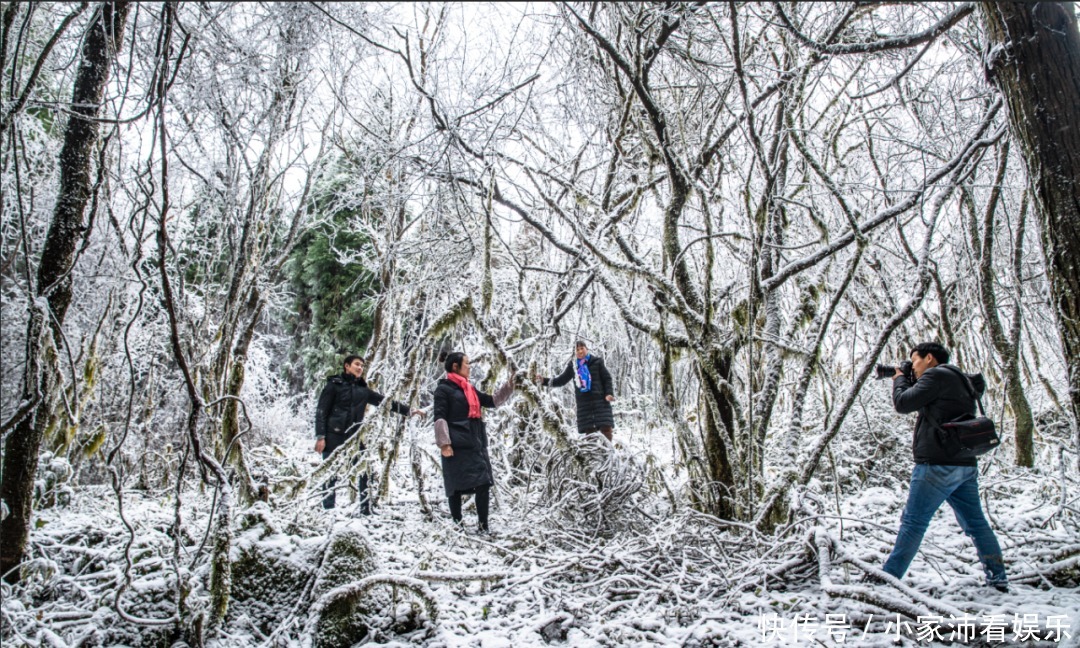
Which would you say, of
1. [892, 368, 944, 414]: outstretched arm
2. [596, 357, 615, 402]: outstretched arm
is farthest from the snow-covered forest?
[892, 368, 944, 414]: outstretched arm

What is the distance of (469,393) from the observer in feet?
15.0

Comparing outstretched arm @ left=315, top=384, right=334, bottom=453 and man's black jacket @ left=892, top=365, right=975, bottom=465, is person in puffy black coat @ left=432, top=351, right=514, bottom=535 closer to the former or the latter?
outstretched arm @ left=315, top=384, right=334, bottom=453

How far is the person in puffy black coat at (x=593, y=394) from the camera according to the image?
548cm

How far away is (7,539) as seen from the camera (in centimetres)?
315

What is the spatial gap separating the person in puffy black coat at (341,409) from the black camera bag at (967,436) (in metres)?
4.31

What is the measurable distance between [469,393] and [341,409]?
156 cm

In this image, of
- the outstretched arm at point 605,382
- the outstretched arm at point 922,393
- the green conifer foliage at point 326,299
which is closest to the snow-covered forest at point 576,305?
the outstretched arm at point 605,382

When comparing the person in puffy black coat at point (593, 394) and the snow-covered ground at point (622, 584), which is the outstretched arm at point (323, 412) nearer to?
the snow-covered ground at point (622, 584)

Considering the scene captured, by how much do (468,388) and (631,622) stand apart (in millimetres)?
2246

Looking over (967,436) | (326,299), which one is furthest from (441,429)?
(326,299)

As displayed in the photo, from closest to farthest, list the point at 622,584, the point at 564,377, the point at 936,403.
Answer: the point at 936,403, the point at 622,584, the point at 564,377

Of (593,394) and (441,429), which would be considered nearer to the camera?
(441,429)

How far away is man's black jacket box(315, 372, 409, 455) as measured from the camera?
5270mm

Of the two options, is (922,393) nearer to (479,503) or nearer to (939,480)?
(939,480)
